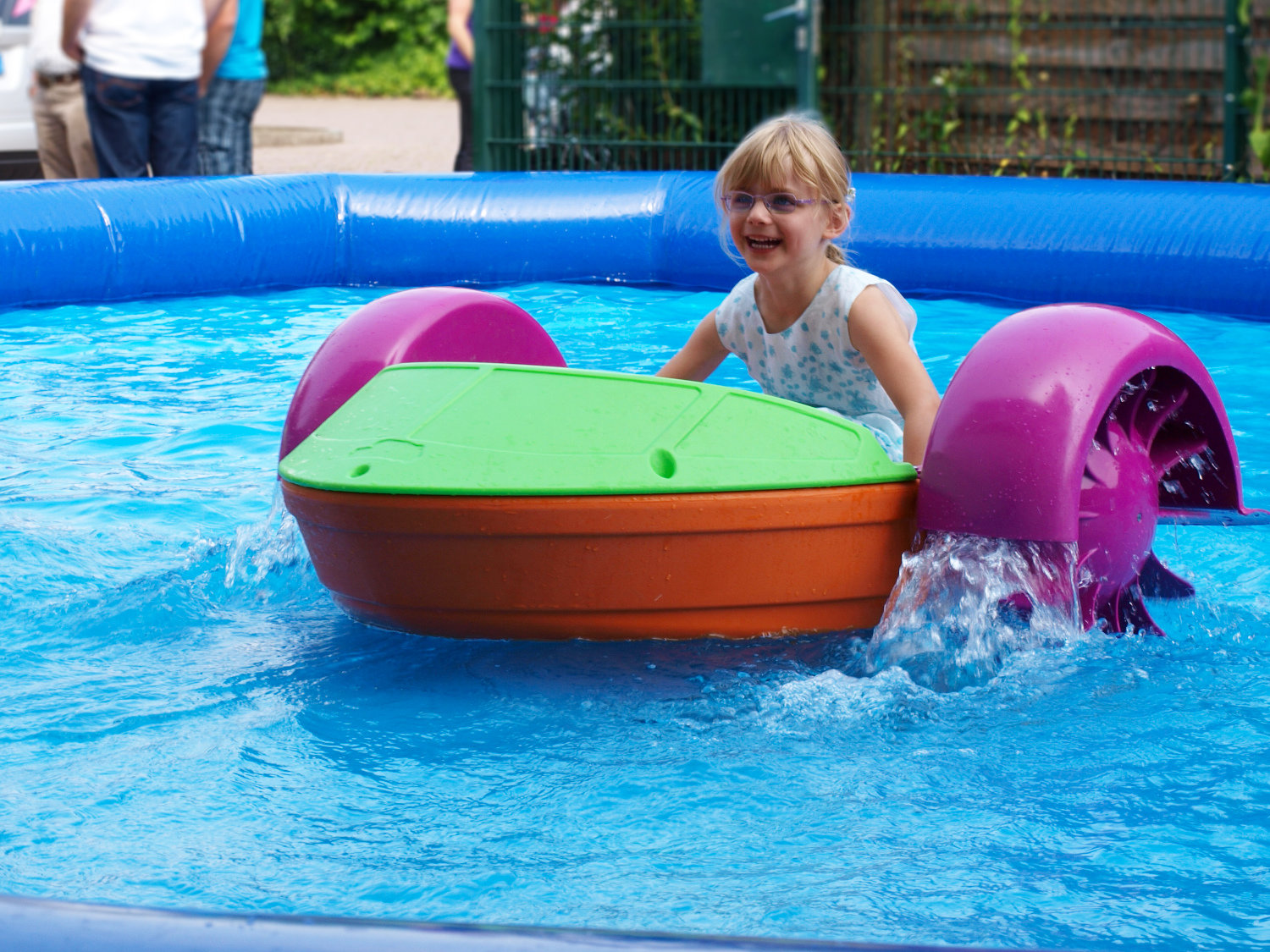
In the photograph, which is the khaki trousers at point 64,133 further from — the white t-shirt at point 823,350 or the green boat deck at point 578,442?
the green boat deck at point 578,442

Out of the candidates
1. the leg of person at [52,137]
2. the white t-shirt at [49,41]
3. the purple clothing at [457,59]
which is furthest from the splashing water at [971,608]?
the purple clothing at [457,59]

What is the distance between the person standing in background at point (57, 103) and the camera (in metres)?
6.30

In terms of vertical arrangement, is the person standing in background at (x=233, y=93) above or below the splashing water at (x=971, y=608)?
above

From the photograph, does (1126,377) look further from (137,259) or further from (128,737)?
(137,259)

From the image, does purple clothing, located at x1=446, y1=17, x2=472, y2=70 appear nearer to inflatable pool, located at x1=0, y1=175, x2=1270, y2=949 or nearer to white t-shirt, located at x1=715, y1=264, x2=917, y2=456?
inflatable pool, located at x1=0, y1=175, x2=1270, y2=949

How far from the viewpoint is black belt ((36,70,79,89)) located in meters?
6.48

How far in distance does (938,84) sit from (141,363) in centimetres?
521

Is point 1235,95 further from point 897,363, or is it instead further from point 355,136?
point 355,136

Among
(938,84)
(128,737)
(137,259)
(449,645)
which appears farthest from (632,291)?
(128,737)

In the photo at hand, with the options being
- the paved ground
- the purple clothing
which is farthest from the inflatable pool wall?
the paved ground

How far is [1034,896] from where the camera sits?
1805 millimetres

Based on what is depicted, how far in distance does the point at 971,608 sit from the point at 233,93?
212 inches

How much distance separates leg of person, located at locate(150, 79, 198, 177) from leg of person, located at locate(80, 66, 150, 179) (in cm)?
4

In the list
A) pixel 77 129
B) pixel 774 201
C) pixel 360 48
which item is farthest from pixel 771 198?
pixel 360 48
